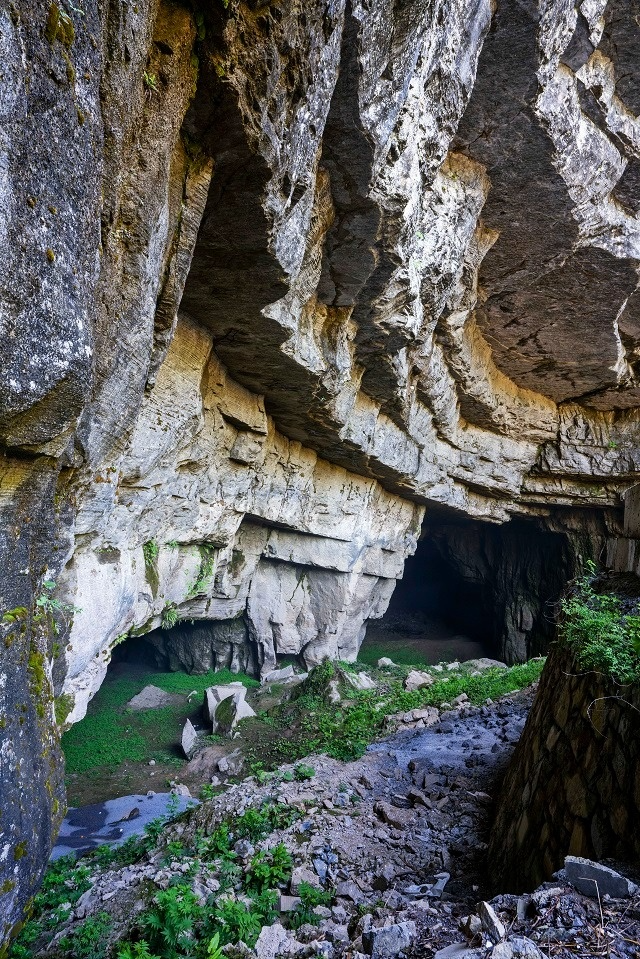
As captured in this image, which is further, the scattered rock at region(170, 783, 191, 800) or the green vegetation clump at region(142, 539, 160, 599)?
the green vegetation clump at region(142, 539, 160, 599)

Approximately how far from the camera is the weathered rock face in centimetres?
273

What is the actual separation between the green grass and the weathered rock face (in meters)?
1.98

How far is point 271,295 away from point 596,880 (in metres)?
5.18

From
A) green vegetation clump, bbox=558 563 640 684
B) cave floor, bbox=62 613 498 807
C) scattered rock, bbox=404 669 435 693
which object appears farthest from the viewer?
scattered rock, bbox=404 669 435 693

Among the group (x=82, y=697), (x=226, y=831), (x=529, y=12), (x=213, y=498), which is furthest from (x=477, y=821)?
(x=529, y=12)

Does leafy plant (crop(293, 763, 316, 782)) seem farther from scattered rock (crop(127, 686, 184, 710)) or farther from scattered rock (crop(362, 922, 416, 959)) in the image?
scattered rock (crop(127, 686, 184, 710))

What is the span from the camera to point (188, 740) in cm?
916

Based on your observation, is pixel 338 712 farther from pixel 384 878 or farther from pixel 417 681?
pixel 384 878

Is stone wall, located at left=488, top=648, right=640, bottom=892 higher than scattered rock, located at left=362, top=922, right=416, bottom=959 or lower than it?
higher

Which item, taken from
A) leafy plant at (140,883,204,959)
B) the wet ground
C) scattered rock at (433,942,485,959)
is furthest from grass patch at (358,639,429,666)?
scattered rock at (433,942,485,959)

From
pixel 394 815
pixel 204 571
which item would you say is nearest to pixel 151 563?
pixel 204 571

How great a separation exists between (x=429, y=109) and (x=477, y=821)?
6.57 meters

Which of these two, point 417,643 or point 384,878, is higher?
point 384,878

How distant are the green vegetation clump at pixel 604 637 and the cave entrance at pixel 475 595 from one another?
37.2ft
